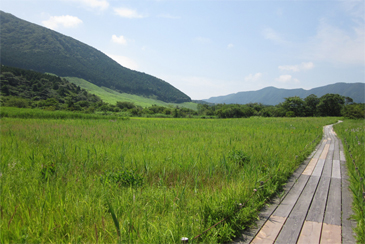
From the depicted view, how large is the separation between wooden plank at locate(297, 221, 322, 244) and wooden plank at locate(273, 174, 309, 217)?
0.28 m

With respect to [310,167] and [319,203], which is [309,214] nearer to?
[319,203]

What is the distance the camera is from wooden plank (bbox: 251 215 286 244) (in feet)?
6.20

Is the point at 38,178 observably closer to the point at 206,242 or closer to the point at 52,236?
the point at 52,236

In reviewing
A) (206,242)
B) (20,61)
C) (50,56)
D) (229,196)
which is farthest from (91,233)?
(50,56)

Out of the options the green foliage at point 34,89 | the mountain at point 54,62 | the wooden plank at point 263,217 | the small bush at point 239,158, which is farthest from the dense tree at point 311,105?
the mountain at point 54,62

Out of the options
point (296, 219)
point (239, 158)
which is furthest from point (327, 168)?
point (296, 219)

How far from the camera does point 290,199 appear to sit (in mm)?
2869

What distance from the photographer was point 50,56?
176 meters

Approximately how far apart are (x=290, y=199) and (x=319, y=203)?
403 millimetres

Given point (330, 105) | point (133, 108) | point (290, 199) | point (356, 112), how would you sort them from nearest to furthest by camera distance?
point (290, 199)
point (356, 112)
point (330, 105)
point (133, 108)

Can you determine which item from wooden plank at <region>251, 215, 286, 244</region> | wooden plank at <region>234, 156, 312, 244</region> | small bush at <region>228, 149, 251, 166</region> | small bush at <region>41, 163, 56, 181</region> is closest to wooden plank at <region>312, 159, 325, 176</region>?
wooden plank at <region>234, 156, 312, 244</region>

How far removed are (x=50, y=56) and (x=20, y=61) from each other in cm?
2742

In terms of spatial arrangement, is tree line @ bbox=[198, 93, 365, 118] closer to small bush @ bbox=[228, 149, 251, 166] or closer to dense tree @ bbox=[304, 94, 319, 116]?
dense tree @ bbox=[304, 94, 319, 116]

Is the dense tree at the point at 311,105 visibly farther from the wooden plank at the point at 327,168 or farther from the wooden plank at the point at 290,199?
the wooden plank at the point at 290,199
